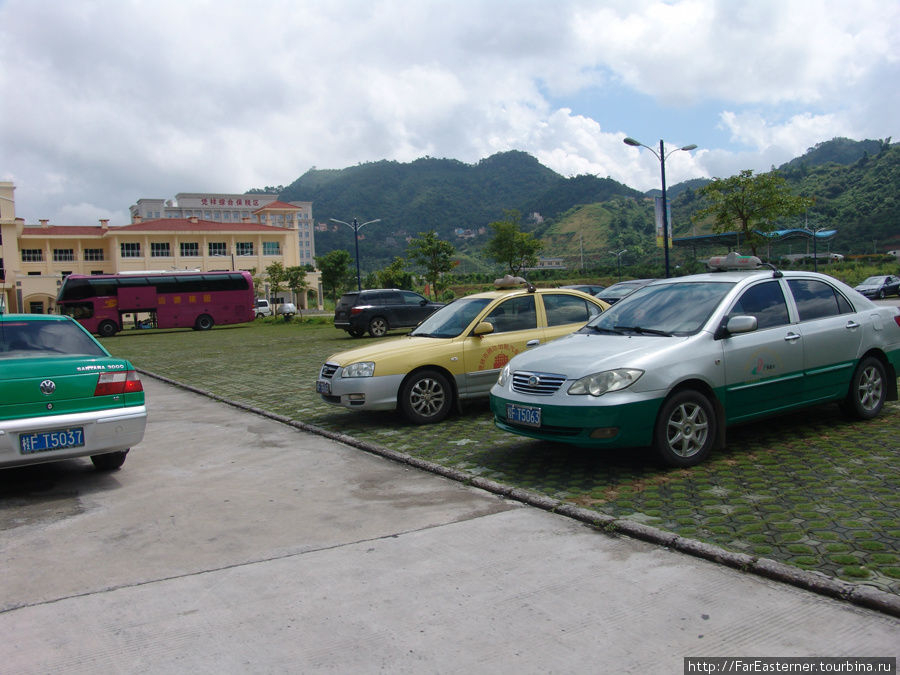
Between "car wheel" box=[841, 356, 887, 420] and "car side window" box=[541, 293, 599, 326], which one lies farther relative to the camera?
"car side window" box=[541, 293, 599, 326]

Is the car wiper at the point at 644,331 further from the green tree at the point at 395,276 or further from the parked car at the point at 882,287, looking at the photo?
the green tree at the point at 395,276

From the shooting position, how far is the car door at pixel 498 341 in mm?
8445

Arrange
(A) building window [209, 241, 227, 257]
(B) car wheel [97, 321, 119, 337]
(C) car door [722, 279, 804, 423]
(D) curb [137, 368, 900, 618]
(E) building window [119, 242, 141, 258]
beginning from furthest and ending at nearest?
(A) building window [209, 241, 227, 257], (E) building window [119, 242, 141, 258], (B) car wheel [97, 321, 119, 337], (C) car door [722, 279, 804, 423], (D) curb [137, 368, 900, 618]

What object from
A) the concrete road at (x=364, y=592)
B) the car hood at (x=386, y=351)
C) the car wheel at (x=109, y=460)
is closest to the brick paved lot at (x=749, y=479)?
the concrete road at (x=364, y=592)

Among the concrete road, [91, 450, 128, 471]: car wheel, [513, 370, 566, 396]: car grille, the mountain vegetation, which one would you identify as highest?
the mountain vegetation

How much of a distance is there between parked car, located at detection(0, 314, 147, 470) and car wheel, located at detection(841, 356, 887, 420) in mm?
6630

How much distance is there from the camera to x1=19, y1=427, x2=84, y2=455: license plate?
549 centimetres

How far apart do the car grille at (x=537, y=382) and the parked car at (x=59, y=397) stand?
3.21 meters

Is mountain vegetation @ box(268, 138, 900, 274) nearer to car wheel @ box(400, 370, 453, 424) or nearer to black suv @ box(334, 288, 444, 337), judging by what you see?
A: black suv @ box(334, 288, 444, 337)

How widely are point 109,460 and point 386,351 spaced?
303 cm

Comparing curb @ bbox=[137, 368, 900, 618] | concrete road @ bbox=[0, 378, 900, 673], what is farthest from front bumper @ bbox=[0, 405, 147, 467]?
curb @ bbox=[137, 368, 900, 618]

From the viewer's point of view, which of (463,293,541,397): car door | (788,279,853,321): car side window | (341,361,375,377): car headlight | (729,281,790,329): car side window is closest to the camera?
(729,281,790,329): car side window

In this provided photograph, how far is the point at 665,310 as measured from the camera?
6641 mm

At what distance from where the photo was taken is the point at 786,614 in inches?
130
